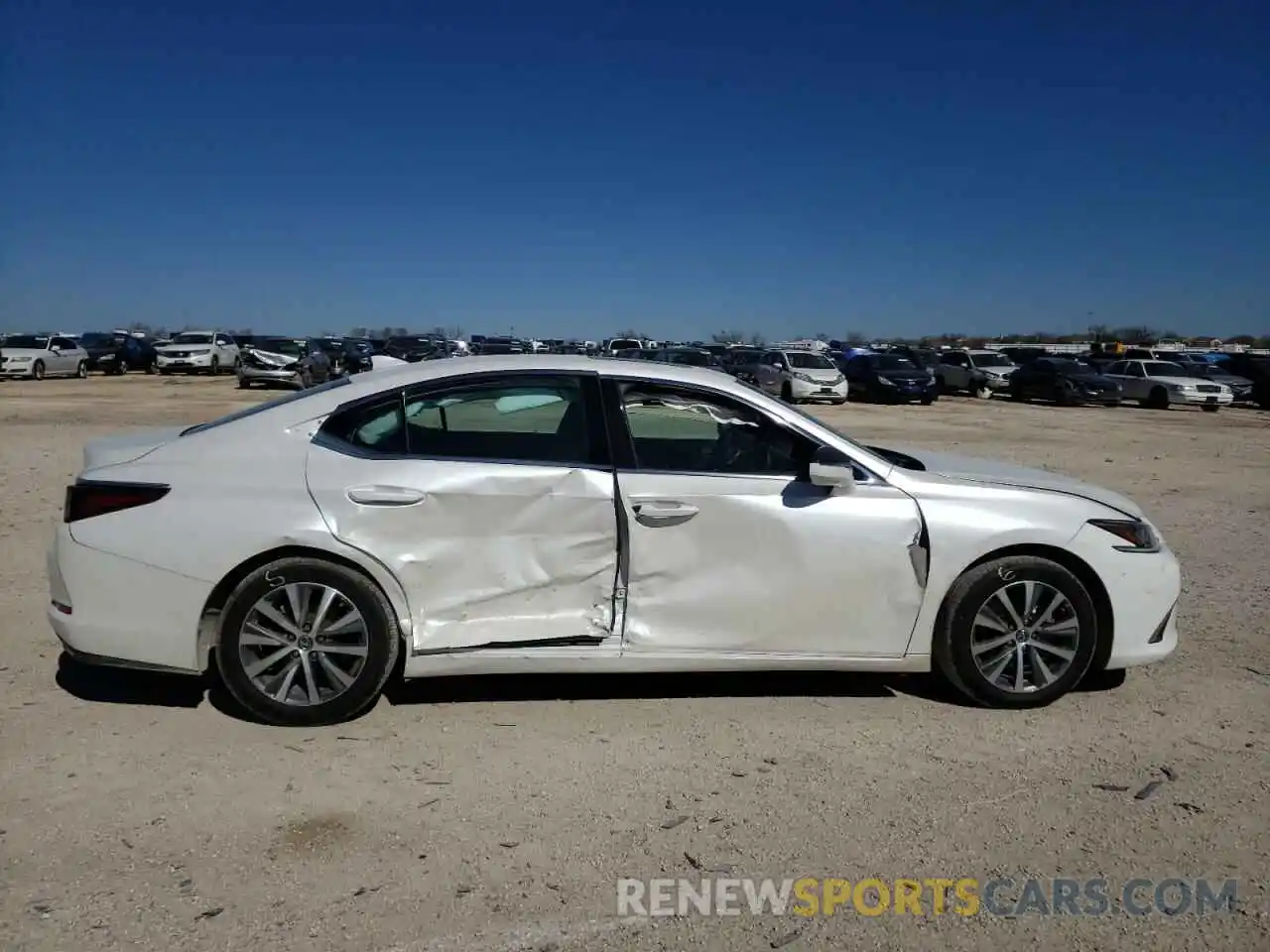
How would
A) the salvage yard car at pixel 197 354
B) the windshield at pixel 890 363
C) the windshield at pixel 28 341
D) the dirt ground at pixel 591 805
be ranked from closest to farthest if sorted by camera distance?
1. the dirt ground at pixel 591 805
2. the windshield at pixel 890 363
3. the windshield at pixel 28 341
4. the salvage yard car at pixel 197 354

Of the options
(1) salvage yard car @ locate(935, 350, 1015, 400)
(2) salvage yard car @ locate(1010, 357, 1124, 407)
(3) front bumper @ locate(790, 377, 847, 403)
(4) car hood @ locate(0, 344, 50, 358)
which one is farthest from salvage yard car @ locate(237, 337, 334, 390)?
(2) salvage yard car @ locate(1010, 357, 1124, 407)

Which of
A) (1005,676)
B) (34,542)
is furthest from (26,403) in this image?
(1005,676)

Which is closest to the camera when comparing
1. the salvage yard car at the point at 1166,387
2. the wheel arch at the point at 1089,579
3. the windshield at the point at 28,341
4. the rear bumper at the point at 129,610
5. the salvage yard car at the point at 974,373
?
the rear bumper at the point at 129,610

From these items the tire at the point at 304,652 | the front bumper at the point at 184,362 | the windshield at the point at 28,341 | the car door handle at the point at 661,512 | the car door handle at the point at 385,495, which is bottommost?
the front bumper at the point at 184,362

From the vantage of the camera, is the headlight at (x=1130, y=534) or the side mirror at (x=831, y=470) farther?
the headlight at (x=1130, y=534)

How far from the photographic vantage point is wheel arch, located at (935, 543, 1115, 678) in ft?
14.6

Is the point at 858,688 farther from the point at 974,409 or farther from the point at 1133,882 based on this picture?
the point at 974,409

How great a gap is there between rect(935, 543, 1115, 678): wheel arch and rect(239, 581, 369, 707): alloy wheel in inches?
107

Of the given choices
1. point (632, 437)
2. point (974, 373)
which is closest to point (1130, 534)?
point (632, 437)

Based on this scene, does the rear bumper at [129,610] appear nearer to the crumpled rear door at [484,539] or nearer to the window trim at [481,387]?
the crumpled rear door at [484,539]

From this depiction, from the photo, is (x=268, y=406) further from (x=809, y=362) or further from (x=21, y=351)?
(x=21, y=351)


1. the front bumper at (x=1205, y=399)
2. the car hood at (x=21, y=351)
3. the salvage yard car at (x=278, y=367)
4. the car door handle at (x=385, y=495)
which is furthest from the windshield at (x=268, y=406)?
the car hood at (x=21, y=351)

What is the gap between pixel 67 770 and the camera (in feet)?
12.4

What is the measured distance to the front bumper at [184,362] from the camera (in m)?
40.4
